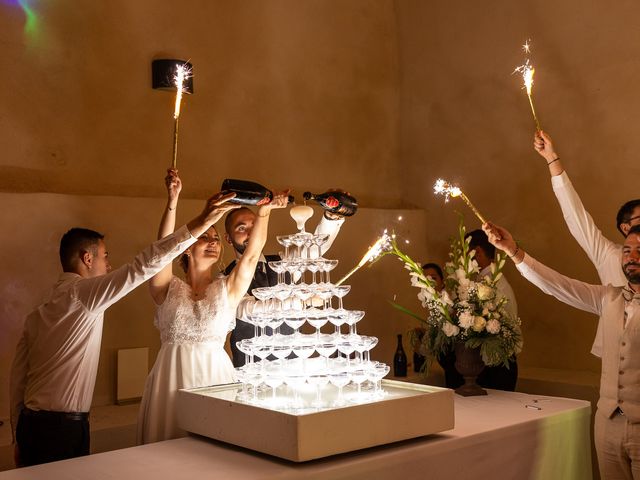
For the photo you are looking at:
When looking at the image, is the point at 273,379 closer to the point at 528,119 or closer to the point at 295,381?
the point at 295,381

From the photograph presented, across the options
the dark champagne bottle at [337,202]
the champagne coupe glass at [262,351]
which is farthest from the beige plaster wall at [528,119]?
the champagne coupe glass at [262,351]

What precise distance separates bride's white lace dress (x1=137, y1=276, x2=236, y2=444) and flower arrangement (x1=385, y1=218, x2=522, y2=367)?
104cm

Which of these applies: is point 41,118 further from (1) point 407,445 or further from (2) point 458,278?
(1) point 407,445

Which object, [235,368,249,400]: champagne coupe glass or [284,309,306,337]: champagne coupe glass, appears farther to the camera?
[284,309,306,337]: champagne coupe glass

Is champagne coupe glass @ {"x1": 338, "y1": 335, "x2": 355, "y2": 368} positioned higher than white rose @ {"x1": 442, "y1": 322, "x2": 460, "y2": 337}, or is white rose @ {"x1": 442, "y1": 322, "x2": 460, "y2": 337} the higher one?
white rose @ {"x1": 442, "y1": 322, "x2": 460, "y2": 337}

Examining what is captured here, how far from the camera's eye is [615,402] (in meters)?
2.96

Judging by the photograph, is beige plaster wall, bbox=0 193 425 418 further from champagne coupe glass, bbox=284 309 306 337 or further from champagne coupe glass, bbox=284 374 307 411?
champagne coupe glass, bbox=284 374 307 411

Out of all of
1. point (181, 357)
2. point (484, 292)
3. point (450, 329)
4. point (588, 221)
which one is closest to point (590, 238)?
point (588, 221)

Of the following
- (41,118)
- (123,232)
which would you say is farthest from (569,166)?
(41,118)

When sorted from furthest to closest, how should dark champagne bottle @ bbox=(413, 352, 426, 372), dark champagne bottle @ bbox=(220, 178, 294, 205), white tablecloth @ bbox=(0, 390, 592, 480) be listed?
dark champagne bottle @ bbox=(413, 352, 426, 372)
dark champagne bottle @ bbox=(220, 178, 294, 205)
white tablecloth @ bbox=(0, 390, 592, 480)

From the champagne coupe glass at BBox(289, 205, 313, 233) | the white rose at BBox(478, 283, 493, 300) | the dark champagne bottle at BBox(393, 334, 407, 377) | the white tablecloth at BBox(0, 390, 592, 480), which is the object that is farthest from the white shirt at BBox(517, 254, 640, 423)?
the dark champagne bottle at BBox(393, 334, 407, 377)

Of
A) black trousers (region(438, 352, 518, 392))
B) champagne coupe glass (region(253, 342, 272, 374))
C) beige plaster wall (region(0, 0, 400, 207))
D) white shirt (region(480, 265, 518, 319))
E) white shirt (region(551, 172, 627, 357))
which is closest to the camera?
champagne coupe glass (region(253, 342, 272, 374))

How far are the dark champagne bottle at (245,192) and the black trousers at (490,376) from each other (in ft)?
5.40

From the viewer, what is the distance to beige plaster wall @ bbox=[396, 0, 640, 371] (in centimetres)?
507
